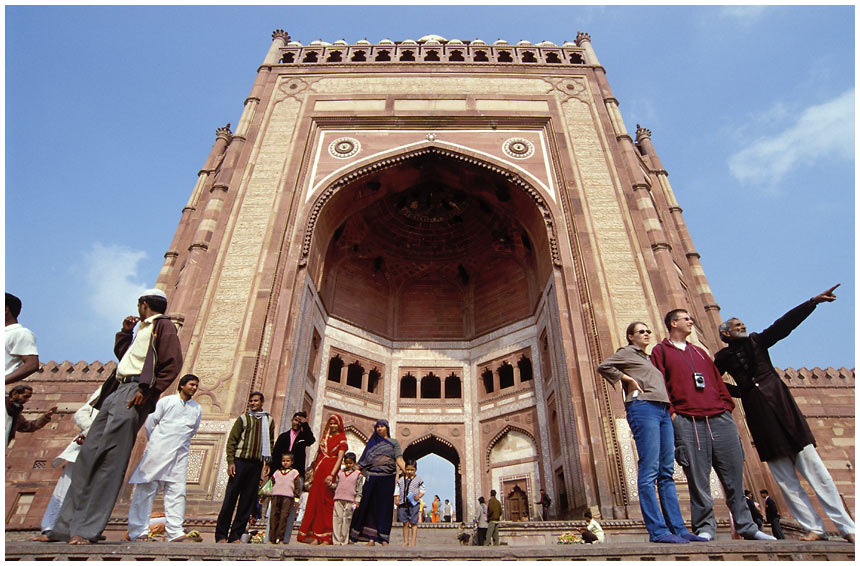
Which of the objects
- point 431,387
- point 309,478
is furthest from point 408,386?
point 309,478

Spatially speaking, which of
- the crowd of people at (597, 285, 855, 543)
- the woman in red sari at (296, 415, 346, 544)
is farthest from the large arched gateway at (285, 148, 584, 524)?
the crowd of people at (597, 285, 855, 543)

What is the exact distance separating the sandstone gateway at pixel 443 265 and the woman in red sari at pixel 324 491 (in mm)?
3549

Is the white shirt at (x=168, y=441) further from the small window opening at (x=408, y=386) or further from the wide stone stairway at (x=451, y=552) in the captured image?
the small window opening at (x=408, y=386)

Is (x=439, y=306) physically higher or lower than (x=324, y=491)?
higher

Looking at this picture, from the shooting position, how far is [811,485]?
3387 millimetres

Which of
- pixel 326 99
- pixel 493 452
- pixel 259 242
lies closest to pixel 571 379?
pixel 493 452

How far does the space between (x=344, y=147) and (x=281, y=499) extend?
9.92 metres

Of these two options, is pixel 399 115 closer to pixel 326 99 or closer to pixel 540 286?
pixel 326 99

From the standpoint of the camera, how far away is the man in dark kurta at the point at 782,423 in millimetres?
3361

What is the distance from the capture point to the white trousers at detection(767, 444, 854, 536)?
3307 millimetres

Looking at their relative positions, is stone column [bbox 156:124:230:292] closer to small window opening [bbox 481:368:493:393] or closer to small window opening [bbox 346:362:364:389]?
small window opening [bbox 346:362:364:389]

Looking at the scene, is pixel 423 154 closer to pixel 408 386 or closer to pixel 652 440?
pixel 408 386

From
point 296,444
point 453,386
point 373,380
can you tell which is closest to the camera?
point 296,444

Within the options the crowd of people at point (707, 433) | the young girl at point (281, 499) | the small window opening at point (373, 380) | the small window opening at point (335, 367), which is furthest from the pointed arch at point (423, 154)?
the crowd of people at point (707, 433)
